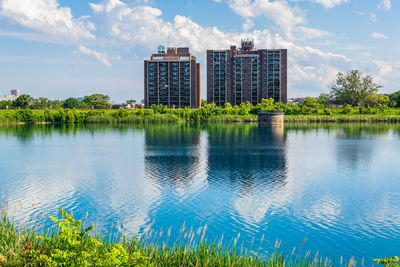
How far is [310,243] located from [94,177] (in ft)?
54.3

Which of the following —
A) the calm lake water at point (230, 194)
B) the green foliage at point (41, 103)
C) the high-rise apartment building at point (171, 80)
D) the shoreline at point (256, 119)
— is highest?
the high-rise apartment building at point (171, 80)

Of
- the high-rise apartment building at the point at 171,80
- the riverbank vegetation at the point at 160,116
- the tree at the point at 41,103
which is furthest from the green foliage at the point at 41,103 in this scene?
the high-rise apartment building at the point at 171,80

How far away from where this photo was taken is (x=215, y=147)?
4359 centimetres

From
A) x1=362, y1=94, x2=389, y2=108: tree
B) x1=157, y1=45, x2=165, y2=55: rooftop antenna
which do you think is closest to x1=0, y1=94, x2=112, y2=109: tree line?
x1=157, y1=45, x2=165, y2=55: rooftop antenna

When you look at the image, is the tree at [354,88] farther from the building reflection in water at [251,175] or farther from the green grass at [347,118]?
the building reflection in water at [251,175]

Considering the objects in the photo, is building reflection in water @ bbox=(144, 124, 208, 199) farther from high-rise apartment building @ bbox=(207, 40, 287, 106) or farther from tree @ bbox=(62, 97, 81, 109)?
high-rise apartment building @ bbox=(207, 40, 287, 106)

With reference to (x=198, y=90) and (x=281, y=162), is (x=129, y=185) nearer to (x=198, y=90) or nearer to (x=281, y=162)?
(x=281, y=162)

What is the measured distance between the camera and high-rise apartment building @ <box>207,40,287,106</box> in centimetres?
15912

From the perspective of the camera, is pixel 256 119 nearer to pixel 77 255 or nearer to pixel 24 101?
pixel 24 101

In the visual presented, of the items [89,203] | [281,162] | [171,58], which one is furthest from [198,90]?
[89,203]

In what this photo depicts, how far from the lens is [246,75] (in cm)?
15962

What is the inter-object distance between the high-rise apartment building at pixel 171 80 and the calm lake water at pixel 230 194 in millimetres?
123838

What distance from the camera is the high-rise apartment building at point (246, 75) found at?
159 m

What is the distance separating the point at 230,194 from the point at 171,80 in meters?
144
